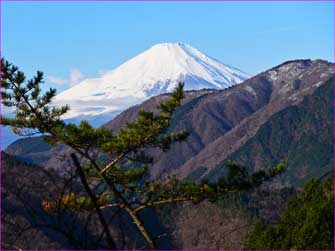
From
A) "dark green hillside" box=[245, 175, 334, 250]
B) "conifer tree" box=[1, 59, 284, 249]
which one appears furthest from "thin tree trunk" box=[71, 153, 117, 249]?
"dark green hillside" box=[245, 175, 334, 250]

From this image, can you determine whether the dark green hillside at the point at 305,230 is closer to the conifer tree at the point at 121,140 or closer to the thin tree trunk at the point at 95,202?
the conifer tree at the point at 121,140

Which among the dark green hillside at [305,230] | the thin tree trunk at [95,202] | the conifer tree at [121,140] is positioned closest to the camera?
the thin tree trunk at [95,202]

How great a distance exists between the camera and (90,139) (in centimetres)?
1580

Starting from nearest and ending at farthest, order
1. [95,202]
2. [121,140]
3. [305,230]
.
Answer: [95,202]
[121,140]
[305,230]

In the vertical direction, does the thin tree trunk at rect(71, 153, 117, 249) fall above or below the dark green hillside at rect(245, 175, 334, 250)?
above

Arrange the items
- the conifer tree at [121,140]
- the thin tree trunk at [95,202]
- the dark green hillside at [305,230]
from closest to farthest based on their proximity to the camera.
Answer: the thin tree trunk at [95,202] → the conifer tree at [121,140] → the dark green hillside at [305,230]

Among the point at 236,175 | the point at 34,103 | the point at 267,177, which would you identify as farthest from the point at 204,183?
the point at 34,103

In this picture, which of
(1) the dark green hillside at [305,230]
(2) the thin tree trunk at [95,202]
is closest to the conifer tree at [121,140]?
(2) the thin tree trunk at [95,202]

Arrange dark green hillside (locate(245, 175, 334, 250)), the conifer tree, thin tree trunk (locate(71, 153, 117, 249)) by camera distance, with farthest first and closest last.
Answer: dark green hillside (locate(245, 175, 334, 250)) → the conifer tree → thin tree trunk (locate(71, 153, 117, 249))

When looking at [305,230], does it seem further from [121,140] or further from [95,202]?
[95,202]

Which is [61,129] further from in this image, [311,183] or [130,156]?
[311,183]

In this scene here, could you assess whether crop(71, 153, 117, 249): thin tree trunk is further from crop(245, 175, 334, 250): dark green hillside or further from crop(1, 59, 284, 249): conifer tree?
crop(245, 175, 334, 250): dark green hillside

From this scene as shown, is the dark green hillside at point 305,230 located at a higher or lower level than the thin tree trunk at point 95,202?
lower

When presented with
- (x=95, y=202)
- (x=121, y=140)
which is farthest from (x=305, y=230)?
(x=95, y=202)
